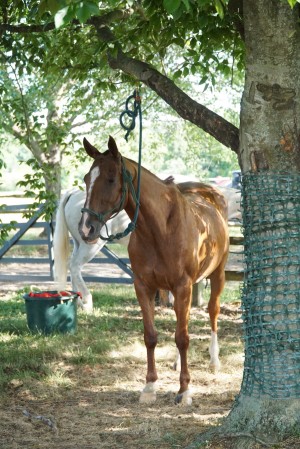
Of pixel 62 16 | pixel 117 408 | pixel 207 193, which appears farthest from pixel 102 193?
pixel 207 193

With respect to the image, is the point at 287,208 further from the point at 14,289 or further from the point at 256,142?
the point at 14,289

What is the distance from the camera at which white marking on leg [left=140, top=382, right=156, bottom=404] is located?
228 inches

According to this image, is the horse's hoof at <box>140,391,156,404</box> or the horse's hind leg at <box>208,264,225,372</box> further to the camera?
the horse's hind leg at <box>208,264,225,372</box>

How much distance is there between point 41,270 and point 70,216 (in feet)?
18.4

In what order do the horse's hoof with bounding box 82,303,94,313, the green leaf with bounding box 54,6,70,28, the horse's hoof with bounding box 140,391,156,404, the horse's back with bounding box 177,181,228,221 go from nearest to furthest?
the green leaf with bounding box 54,6,70,28, the horse's hoof with bounding box 140,391,156,404, the horse's back with bounding box 177,181,228,221, the horse's hoof with bounding box 82,303,94,313

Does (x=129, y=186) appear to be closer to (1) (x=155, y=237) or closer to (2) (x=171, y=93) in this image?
(1) (x=155, y=237)

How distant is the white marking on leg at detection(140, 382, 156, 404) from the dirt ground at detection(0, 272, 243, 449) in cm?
6

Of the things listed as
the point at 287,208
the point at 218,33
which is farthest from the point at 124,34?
the point at 287,208

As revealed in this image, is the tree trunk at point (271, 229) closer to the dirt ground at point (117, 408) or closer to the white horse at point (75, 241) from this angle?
the dirt ground at point (117, 408)

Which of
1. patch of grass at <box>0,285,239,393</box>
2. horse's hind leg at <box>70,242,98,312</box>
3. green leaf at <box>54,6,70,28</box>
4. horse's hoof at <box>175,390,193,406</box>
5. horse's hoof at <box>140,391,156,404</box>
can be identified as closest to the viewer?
green leaf at <box>54,6,70,28</box>

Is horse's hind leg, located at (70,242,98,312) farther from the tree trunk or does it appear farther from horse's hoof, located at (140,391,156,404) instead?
the tree trunk

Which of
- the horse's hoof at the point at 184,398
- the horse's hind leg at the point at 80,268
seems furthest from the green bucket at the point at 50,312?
the horse's hoof at the point at 184,398

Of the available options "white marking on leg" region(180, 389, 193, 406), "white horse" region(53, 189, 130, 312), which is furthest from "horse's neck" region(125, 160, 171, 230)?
"white horse" region(53, 189, 130, 312)

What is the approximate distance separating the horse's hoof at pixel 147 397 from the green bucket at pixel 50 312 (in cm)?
235
